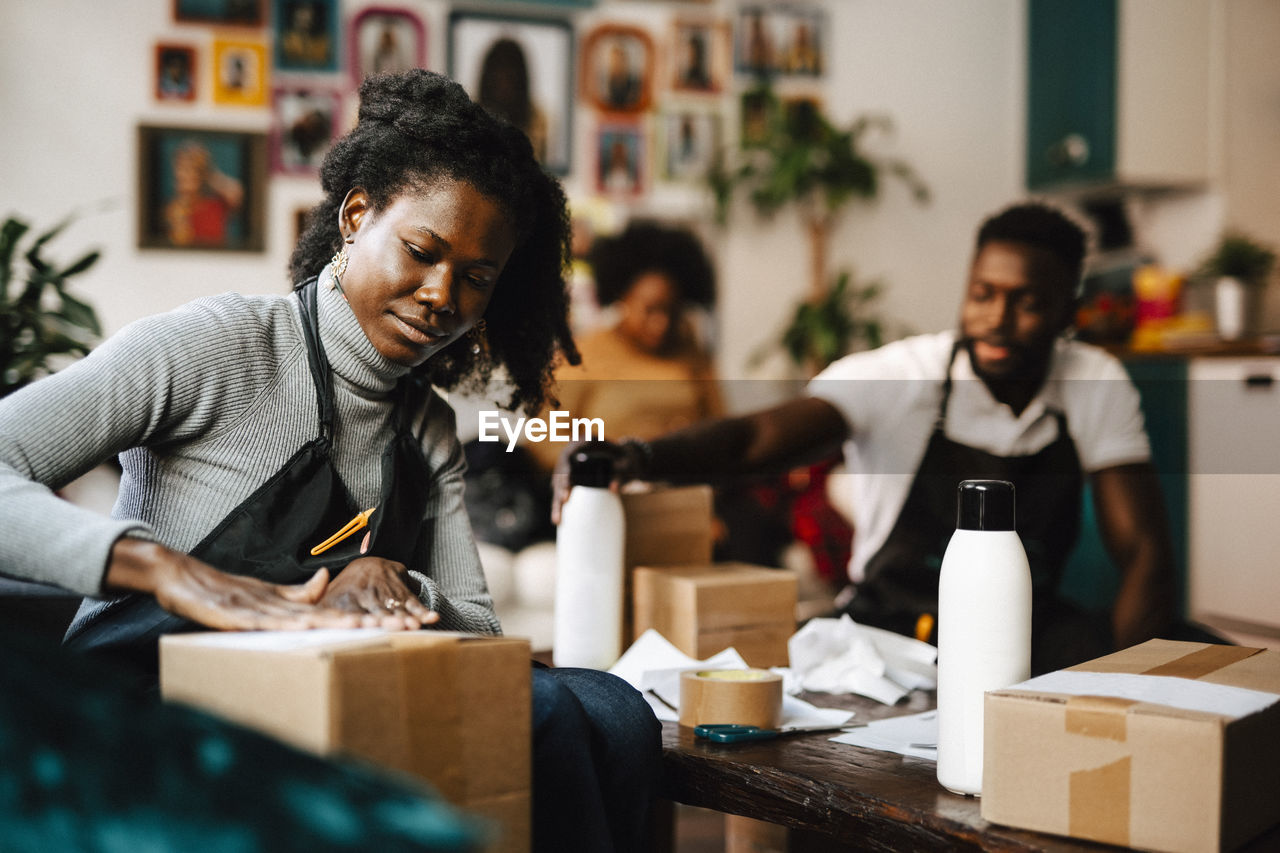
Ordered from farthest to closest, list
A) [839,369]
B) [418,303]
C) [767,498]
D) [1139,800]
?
[767,498] → [839,369] → [418,303] → [1139,800]

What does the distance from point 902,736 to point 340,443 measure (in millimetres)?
595

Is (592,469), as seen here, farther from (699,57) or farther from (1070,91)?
(1070,91)

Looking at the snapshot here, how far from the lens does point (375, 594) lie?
3.23 ft

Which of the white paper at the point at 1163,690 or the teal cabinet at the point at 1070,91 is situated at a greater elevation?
the teal cabinet at the point at 1070,91

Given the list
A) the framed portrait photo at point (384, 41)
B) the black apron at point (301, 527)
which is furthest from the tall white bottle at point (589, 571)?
the framed portrait photo at point (384, 41)

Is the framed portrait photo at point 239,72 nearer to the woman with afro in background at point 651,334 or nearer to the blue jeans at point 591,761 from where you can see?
the woman with afro in background at point 651,334

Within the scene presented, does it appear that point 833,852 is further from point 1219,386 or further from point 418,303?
point 1219,386

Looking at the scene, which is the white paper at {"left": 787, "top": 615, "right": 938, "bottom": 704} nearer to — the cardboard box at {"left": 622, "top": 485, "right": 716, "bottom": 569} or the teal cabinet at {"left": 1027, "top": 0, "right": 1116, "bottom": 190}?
the cardboard box at {"left": 622, "top": 485, "right": 716, "bottom": 569}

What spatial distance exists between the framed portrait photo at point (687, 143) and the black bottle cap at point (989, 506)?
11.0 feet

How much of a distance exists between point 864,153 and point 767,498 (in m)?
1.67

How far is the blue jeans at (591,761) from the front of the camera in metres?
0.92

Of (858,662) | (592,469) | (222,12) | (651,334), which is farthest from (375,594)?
(222,12)

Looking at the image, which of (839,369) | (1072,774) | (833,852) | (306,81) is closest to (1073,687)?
(1072,774)

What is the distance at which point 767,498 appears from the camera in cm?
331
